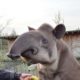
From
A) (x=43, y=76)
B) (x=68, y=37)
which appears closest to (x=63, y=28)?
(x=43, y=76)

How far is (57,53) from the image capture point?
92.1 inches

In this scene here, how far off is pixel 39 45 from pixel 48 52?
9 cm

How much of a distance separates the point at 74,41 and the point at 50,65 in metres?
13.8

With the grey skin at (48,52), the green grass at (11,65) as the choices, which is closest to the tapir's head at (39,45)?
the grey skin at (48,52)

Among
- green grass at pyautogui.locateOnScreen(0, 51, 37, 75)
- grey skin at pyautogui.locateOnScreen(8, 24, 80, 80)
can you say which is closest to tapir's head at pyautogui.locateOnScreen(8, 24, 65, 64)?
grey skin at pyautogui.locateOnScreen(8, 24, 80, 80)

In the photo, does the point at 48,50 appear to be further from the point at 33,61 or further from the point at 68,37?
the point at 68,37

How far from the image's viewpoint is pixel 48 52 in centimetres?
226

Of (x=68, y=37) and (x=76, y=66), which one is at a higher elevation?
(x=76, y=66)

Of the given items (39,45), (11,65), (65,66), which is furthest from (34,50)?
(11,65)

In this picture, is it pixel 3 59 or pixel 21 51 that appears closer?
pixel 21 51

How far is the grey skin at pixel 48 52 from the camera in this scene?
6.88 feet

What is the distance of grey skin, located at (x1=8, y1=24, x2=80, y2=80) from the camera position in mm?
2096

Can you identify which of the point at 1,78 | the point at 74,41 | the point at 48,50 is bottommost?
the point at 74,41

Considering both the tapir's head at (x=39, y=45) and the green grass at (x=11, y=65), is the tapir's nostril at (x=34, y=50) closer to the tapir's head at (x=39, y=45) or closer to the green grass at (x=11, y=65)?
the tapir's head at (x=39, y=45)
